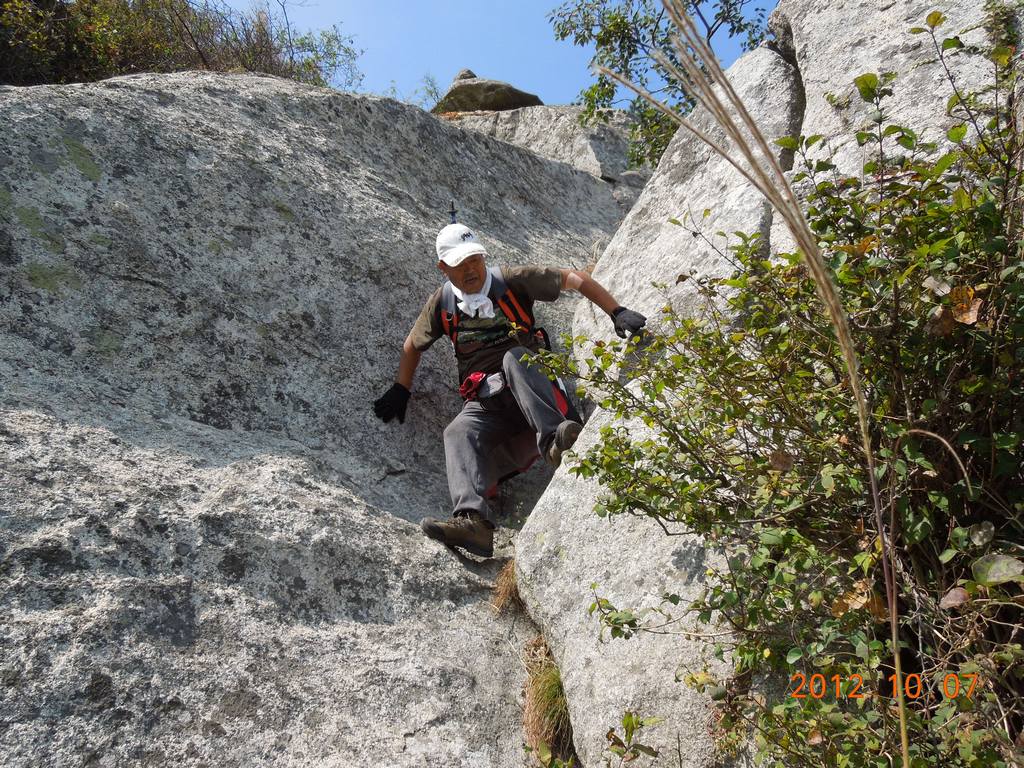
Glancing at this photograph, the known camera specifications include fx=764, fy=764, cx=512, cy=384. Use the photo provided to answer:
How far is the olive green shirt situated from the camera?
523 cm

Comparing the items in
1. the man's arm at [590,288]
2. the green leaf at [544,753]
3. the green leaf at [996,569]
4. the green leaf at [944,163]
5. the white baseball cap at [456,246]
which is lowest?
the green leaf at [544,753]

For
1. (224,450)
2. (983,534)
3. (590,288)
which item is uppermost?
(590,288)

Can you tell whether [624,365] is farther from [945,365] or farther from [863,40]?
[863,40]

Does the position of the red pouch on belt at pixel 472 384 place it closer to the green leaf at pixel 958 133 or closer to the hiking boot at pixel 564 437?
the hiking boot at pixel 564 437

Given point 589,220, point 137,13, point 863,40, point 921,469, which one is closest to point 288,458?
point 921,469

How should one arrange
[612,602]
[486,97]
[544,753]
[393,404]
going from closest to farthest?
[544,753] < [612,602] < [393,404] < [486,97]

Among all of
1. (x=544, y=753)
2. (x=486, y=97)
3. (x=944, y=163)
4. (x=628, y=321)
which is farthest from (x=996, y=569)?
(x=486, y=97)

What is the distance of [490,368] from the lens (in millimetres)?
5195

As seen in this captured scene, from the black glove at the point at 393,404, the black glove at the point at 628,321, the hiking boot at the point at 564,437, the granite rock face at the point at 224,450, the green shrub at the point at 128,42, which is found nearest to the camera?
the granite rock face at the point at 224,450

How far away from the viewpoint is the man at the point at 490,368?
4680 mm

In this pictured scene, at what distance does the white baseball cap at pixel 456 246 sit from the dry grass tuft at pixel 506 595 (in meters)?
2.16

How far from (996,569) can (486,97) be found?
14.1 meters

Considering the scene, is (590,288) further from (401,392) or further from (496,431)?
(401,392)
